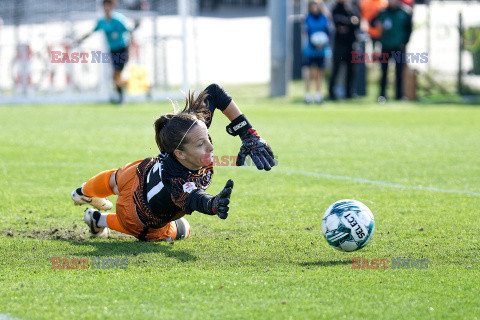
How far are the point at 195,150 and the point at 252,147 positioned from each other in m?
0.61

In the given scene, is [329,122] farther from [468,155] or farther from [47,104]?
[47,104]

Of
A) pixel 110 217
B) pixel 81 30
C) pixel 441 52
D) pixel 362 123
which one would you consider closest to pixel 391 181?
pixel 110 217

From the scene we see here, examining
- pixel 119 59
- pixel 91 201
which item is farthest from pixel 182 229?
pixel 119 59

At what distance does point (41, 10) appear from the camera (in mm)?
29594

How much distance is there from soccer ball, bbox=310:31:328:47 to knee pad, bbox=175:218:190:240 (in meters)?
13.0

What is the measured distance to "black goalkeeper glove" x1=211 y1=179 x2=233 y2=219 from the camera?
4.27 meters

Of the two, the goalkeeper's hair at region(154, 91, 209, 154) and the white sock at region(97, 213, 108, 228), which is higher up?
the goalkeeper's hair at region(154, 91, 209, 154)

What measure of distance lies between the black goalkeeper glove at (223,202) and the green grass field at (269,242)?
1.07 feet

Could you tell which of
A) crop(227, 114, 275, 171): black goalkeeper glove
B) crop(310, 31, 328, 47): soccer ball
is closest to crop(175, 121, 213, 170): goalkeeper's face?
crop(227, 114, 275, 171): black goalkeeper glove

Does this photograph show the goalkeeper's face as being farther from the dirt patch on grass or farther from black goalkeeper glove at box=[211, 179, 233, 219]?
the dirt patch on grass

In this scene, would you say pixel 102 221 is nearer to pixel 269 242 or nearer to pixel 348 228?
pixel 269 242

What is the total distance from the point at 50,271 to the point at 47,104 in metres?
16.6

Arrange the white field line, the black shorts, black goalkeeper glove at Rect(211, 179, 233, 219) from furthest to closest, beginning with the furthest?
the black shorts → the white field line → black goalkeeper glove at Rect(211, 179, 233, 219)

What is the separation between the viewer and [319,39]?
17.8 m
